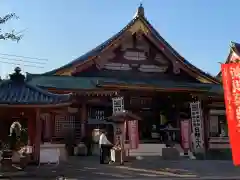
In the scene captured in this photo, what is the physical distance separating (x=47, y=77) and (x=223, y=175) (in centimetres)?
1246

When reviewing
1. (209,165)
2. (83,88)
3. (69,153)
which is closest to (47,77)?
(83,88)

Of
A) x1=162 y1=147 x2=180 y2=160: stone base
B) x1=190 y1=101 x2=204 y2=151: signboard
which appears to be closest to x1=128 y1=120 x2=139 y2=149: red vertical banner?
x1=162 y1=147 x2=180 y2=160: stone base

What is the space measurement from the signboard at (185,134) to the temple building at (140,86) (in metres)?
0.51

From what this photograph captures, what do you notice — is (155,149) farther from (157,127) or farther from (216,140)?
(216,140)

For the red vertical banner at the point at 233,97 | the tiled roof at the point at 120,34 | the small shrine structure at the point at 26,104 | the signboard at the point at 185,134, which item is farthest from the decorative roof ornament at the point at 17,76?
the signboard at the point at 185,134

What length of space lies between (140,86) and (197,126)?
3.95 m

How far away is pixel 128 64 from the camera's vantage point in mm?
23875

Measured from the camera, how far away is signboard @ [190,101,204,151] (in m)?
20.8

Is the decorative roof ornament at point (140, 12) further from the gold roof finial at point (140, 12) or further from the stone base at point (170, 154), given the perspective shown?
the stone base at point (170, 154)

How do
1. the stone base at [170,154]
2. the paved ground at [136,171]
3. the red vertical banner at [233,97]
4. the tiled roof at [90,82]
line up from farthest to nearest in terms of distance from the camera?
the tiled roof at [90,82]
the stone base at [170,154]
the paved ground at [136,171]
the red vertical banner at [233,97]

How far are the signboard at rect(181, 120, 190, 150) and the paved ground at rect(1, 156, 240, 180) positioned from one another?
4515 millimetres

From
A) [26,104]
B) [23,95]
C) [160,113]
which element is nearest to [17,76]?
[23,95]

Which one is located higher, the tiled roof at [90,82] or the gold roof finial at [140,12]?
the gold roof finial at [140,12]

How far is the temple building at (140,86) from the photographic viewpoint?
832 inches
